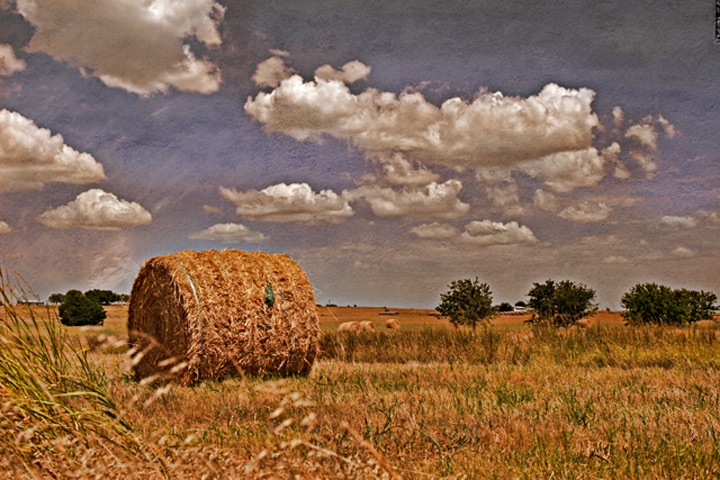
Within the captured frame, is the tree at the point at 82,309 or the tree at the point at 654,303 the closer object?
the tree at the point at 654,303

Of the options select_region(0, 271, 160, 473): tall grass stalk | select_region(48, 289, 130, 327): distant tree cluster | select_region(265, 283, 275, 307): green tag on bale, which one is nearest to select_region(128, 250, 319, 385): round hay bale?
select_region(265, 283, 275, 307): green tag on bale

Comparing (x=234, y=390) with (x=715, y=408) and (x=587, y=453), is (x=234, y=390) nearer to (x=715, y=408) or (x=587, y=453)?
(x=587, y=453)

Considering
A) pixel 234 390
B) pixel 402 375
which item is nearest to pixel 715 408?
pixel 402 375

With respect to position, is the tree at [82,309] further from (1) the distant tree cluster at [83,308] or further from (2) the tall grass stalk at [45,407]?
(2) the tall grass stalk at [45,407]

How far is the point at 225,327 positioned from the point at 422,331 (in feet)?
20.5

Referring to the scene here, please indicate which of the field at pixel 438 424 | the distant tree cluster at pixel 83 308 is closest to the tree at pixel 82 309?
the distant tree cluster at pixel 83 308

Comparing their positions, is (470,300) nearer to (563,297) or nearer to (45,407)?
(563,297)

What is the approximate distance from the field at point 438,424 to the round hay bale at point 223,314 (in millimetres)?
599

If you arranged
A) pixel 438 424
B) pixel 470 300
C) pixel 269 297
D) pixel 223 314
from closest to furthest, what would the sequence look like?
pixel 438 424 → pixel 223 314 → pixel 269 297 → pixel 470 300

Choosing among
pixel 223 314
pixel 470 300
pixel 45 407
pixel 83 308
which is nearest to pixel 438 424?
pixel 45 407

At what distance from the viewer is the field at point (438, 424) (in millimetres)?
3502

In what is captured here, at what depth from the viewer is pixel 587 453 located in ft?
13.3

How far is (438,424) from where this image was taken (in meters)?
4.93

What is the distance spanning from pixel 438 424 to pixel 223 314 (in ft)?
16.7
